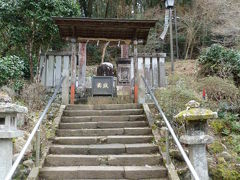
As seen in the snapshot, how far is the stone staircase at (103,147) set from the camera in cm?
427

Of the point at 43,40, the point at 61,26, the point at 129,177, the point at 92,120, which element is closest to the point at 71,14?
the point at 43,40

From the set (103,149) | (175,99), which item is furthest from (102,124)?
(175,99)

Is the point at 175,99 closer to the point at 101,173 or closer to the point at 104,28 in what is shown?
the point at 101,173

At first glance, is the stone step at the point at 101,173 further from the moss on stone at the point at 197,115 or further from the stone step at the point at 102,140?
the moss on stone at the point at 197,115

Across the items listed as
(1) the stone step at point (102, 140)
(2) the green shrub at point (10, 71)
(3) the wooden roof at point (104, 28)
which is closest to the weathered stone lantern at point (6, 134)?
(1) the stone step at point (102, 140)

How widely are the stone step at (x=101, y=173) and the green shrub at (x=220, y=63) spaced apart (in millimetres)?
5118

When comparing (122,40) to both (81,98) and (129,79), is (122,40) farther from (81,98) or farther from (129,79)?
(81,98)

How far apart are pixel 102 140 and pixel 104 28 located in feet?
Answer: 13.2

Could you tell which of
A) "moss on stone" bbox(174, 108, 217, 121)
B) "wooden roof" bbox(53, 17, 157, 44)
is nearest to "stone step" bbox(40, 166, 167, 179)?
"moss on stone" bbox(174, 108, 217, 121)

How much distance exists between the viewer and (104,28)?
25.9ft

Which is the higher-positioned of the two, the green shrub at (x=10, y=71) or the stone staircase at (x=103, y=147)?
the green shrub at (x=10, y=71)

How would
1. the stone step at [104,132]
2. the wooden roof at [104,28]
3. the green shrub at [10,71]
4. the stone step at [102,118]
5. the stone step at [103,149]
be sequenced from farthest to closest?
the wooden roof at [104,28], the green shrub at [10,71], the stone step at [102,118], the stone step at [104,132], the stone step at [103,149]

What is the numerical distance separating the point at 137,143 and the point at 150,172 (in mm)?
1046

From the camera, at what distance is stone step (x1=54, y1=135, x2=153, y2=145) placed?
5242mm
